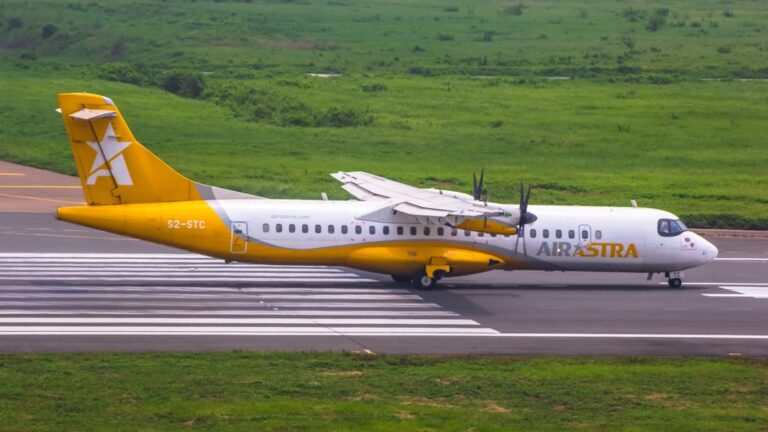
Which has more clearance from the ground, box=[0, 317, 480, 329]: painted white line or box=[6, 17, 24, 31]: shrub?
box=[6, 17, 24, 31]: shrub

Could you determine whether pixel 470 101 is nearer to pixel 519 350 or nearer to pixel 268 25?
pixel 268 25

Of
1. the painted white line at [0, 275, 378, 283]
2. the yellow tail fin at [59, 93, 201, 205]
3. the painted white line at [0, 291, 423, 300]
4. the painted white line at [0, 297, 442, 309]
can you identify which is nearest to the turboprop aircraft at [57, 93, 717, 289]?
the yellow tail fin at [59, 93, 201, 205]

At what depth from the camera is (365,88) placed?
74312 mm

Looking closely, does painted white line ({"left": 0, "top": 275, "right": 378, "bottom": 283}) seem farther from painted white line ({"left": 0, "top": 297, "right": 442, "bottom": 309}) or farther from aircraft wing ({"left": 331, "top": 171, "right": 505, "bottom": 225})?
painted white line ({"left": 0, "top": 297, "right": 442, "bottom": 309})

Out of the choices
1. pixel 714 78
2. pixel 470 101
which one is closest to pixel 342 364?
pixel 470 101

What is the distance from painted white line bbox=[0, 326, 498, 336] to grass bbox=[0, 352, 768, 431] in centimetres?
268

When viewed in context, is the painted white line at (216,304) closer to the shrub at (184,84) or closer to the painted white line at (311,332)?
the painted white line at (311,332)

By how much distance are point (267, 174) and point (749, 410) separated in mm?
35267

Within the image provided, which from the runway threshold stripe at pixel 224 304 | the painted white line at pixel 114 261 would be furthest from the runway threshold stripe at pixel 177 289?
the painted white line at pixel 114 261

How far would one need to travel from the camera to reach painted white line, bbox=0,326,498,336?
2786 cm

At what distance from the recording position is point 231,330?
2861 centimetres

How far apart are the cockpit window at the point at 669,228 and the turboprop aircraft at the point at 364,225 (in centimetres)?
4

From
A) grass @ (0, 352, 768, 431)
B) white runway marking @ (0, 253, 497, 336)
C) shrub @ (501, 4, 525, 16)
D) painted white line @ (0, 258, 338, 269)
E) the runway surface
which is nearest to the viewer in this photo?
grass @ (0, 352, 768, 431)

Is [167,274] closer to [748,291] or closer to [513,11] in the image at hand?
[748,291]
